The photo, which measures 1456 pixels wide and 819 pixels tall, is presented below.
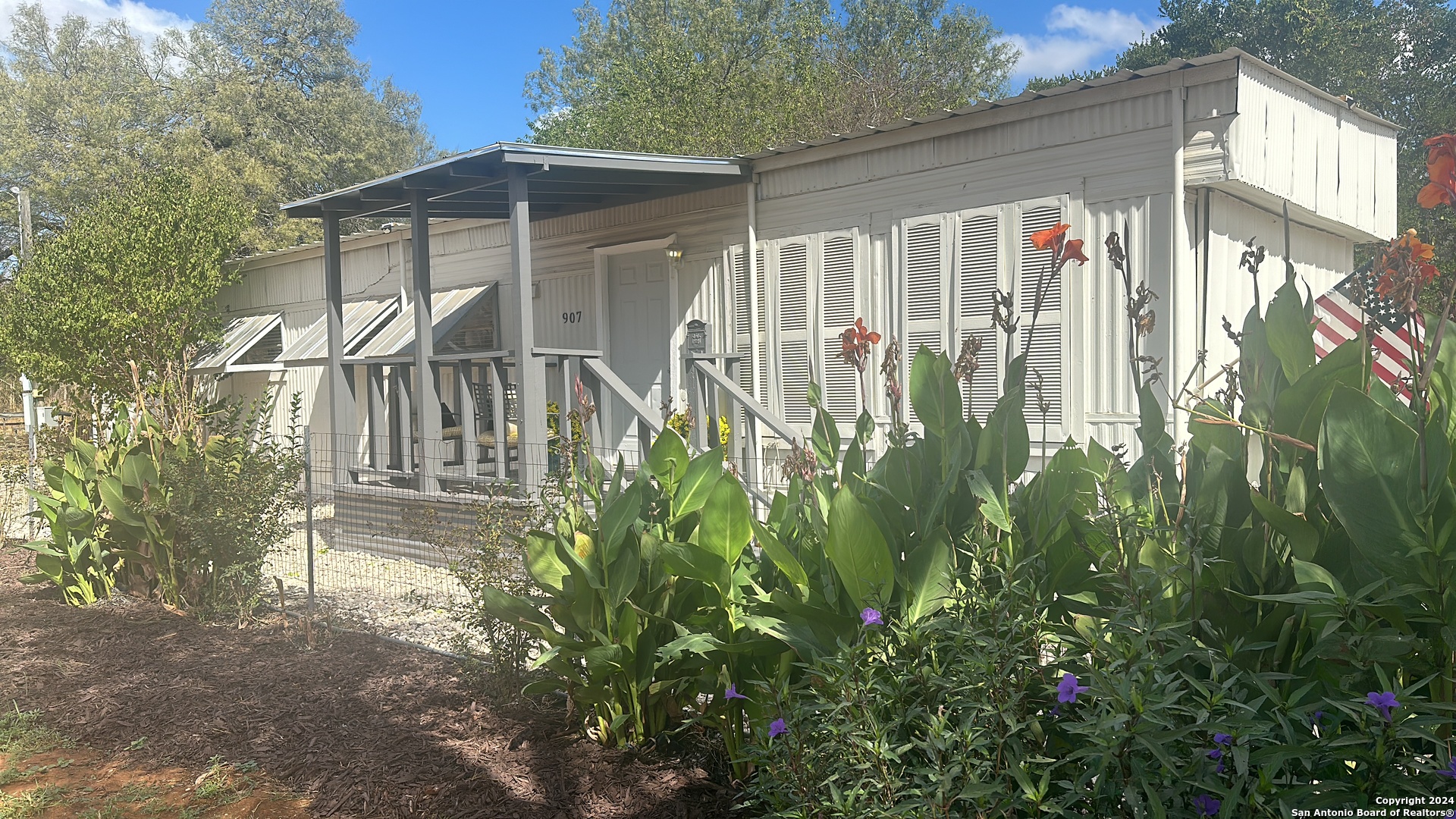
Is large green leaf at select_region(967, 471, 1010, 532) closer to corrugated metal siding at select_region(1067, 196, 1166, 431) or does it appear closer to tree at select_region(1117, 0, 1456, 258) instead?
corrugated metal siding at select_region(1067, 196, 1166, 431)

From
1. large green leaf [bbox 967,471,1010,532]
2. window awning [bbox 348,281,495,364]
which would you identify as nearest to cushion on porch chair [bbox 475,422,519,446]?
window awning [bbox 348,281,495,364]

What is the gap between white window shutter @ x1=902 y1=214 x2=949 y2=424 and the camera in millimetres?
7480

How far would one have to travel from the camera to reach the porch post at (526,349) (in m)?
7.51

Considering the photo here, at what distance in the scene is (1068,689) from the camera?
1922 mm

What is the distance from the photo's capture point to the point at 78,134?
82.3 ft

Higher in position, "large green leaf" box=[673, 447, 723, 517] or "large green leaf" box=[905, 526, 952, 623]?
"large green leaf" box=[673, 447, 723, 517]

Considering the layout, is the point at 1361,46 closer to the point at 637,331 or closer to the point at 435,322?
the point at 637,331

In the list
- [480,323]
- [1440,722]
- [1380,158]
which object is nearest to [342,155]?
[480,323]

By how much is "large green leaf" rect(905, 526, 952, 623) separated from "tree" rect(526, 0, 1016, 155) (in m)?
20.7

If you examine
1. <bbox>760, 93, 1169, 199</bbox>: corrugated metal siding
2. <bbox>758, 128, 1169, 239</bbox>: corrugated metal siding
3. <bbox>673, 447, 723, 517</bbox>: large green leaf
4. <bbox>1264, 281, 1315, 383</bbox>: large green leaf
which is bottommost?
<bbox>673, 447, 723, 517</bbox>: large green leaf

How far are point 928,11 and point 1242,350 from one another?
3473 cm

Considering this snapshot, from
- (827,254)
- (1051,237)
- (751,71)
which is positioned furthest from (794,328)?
(751,71)

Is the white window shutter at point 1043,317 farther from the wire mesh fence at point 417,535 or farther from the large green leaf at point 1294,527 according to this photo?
the large green leaf at point 1294,527

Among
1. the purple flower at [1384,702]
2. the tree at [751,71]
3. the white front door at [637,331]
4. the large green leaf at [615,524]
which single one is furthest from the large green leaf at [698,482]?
the tree at [751,71]
